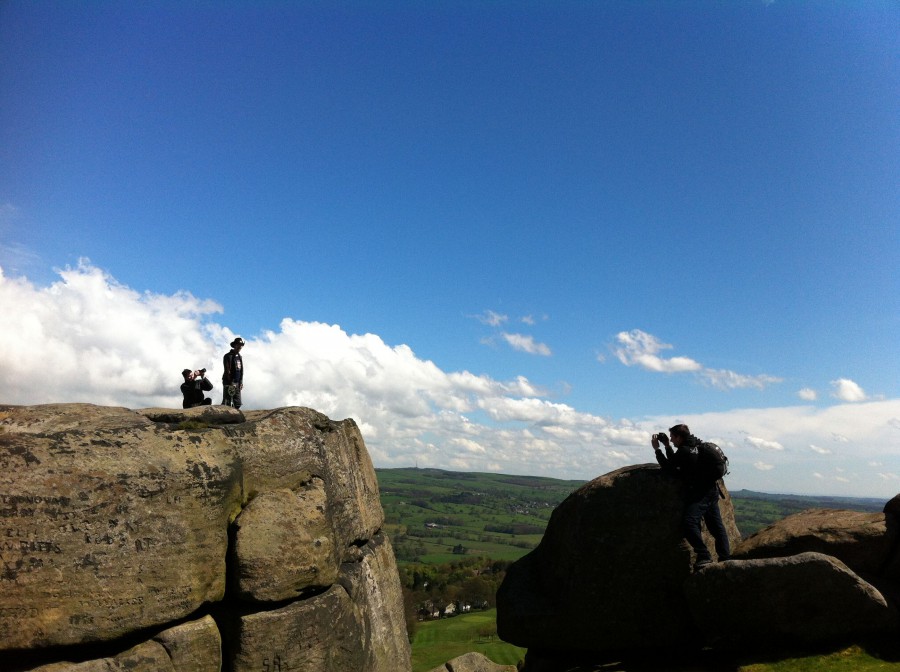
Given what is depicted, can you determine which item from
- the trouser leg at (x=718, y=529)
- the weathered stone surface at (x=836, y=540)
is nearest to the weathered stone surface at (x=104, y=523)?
the trouser leg at (x=718, y=529)

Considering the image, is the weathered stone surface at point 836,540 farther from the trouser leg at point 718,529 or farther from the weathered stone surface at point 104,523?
the weathered stone surface at point 104,523

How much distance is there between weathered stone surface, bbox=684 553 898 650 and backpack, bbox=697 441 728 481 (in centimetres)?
221

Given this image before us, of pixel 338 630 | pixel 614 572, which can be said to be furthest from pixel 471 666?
pixel 338 630

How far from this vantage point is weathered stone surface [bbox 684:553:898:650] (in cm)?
1341

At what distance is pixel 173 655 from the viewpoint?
35.5ft

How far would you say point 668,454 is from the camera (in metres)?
16.9

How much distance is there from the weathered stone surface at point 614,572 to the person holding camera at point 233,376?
10548mm

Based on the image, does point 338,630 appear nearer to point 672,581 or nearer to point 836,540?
point 672,581

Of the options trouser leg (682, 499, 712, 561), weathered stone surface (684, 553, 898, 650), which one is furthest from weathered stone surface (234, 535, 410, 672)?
trouser leg (682, 499, 712, 561)

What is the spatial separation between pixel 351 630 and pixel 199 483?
4.71 m

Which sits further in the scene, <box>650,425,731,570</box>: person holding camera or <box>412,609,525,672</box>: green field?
<box>412,609,525,672</box>: green field

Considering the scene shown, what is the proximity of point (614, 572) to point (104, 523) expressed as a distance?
12710 millimetres

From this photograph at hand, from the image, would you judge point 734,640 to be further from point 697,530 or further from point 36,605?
point 36,605

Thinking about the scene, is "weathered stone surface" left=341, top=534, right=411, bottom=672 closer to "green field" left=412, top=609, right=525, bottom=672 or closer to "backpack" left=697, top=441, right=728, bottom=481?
"backpack" left=697, top=441, right=728, bottom=481
